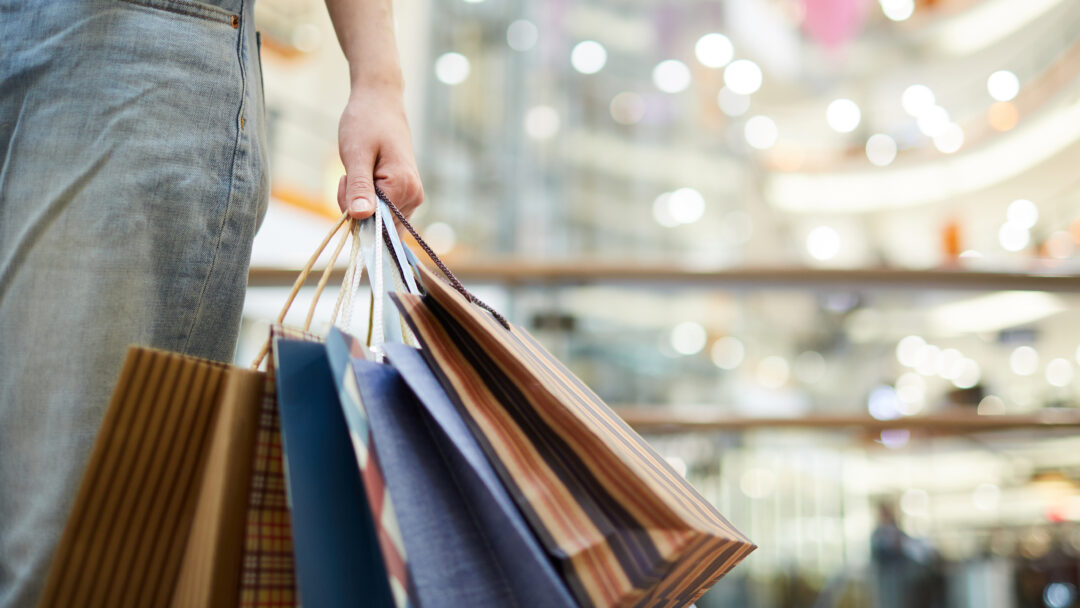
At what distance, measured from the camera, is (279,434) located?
51 cm

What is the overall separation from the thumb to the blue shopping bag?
178mm

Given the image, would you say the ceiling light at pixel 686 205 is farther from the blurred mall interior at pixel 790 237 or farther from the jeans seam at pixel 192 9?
the jeans seam at pixel 192 9

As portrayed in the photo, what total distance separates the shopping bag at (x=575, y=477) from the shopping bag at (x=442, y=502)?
0.04 feet

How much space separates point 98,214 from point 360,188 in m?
0.19

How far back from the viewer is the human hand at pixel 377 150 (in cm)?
70

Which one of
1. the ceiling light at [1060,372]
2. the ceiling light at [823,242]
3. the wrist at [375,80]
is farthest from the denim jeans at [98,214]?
the ceiling light at [823,242]

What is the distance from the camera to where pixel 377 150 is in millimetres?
728

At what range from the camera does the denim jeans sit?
551 mm

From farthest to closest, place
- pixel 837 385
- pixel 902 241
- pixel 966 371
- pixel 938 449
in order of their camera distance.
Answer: pixel 902 241 → pixel 837 385 → pixel 966 371 → pixel 938 449

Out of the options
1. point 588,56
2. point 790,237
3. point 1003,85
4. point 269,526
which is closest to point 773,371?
point 588,56

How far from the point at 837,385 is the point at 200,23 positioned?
3536 millimetres

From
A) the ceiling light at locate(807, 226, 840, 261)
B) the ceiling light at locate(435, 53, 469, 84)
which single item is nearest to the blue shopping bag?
the ceiling light at locate(435, 53, 469, 84)

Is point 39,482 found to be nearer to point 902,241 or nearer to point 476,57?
point 476,57

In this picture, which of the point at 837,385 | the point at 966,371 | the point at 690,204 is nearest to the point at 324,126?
the point at 690,204
